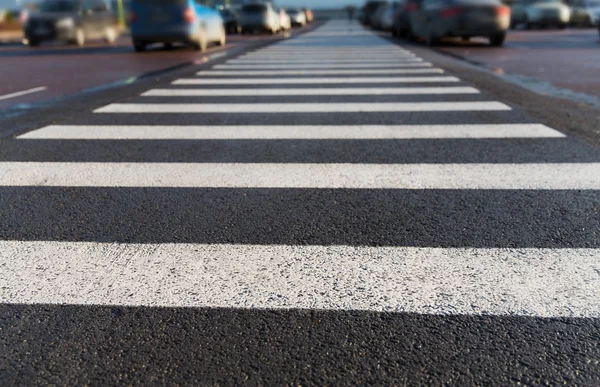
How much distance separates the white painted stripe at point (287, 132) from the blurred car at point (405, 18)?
44.7ft

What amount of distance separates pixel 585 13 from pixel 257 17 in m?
14.5

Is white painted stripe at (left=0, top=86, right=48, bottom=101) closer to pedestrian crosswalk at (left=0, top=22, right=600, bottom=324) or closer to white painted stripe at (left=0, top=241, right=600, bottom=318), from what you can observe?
pedestrian crosswalk at (left=0, top=22, right=600, bottom=324)

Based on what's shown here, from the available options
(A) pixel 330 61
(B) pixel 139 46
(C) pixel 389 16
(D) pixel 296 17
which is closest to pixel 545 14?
(C) pixel 389 16

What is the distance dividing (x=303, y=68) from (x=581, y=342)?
978 centimetres

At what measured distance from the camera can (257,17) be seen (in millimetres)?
28703

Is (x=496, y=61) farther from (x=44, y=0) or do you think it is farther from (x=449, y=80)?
(x=44, y=0)

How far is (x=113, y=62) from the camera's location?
13781 millimetres

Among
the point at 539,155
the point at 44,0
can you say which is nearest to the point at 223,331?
the point at 539,155

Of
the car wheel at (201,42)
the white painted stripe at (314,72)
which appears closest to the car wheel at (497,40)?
the white painted stripe at (314,72)

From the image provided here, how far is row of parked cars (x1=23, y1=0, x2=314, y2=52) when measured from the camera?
16188 millimetres

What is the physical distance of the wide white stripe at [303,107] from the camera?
21.7 feet

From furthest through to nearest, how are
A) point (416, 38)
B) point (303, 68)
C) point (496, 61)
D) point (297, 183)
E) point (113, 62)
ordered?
1. point (416, 38)
2. point (113, 62)
3. point (496, 61)
4. point (303, 68)
5. point (297, 183)

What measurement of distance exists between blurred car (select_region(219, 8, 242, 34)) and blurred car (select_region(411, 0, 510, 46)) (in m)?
14.4

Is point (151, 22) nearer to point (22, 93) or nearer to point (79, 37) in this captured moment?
point (79, 37)
